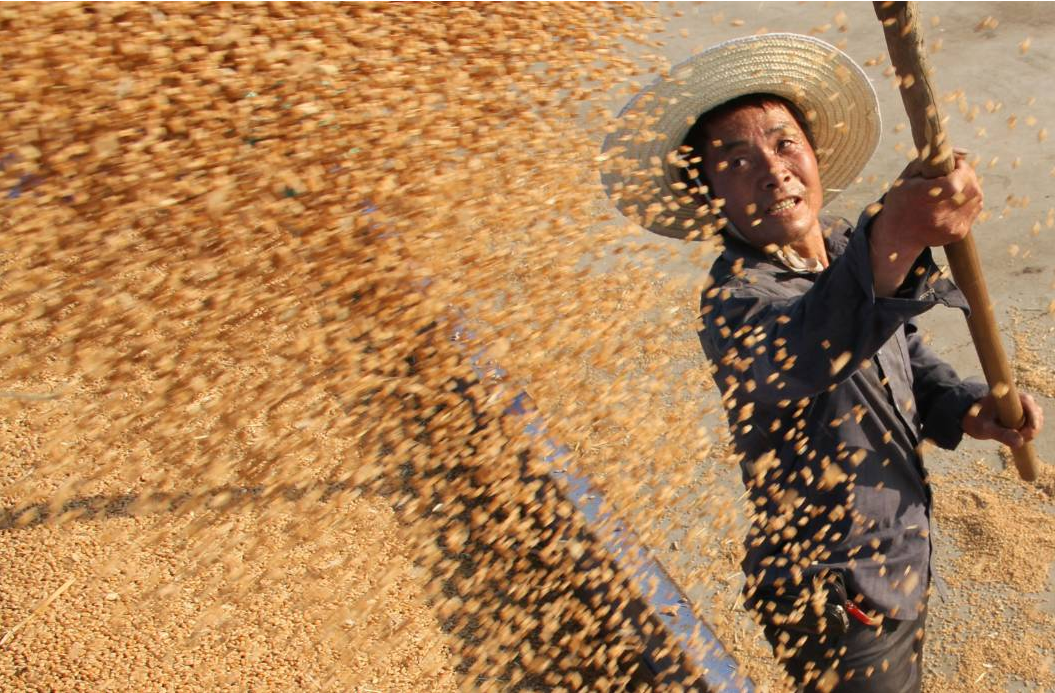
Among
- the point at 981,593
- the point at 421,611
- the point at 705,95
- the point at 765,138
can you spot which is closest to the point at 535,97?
the point at 705,95

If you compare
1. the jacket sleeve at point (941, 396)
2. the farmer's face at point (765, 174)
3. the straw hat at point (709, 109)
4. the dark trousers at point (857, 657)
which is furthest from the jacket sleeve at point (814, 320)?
the dark trousers at point (857, 657)

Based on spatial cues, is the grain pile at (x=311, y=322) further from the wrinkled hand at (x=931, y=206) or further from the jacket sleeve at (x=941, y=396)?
the wrinkled hand at (x=931, y=206)

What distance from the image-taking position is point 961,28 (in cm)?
→ 623

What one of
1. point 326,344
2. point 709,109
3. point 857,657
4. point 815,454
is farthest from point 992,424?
point 326,344

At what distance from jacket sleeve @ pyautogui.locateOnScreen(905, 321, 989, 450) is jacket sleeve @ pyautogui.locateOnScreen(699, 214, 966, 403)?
38cm

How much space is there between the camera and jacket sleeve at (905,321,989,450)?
2.19 meters

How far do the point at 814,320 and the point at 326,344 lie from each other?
0.95 m

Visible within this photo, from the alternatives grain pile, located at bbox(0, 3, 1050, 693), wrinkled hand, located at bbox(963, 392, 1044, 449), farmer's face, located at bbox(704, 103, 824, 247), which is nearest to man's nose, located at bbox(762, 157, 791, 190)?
farmer's face, located at bbox(704, 103, 824, 247)

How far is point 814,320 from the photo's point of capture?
170cm

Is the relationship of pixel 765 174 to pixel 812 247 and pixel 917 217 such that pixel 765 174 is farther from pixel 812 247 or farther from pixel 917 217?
pixel 917 217

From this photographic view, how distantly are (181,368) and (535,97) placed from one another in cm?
96

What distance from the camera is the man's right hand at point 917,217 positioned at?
157 cm

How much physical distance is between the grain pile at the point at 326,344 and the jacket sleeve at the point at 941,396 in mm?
587

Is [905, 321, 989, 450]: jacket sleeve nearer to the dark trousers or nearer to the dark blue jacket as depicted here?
the dark blue jacket
